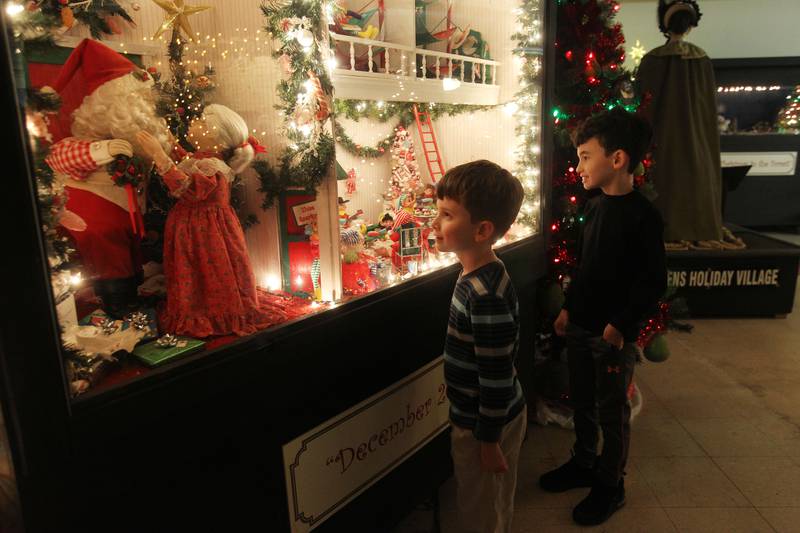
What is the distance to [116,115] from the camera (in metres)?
1.44

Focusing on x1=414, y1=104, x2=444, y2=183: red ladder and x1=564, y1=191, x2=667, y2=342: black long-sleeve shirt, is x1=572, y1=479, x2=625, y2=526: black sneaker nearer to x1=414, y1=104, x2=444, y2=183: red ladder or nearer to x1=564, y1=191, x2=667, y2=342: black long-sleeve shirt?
x1=564, y1=191, x2=667, y2=342: black long-sleeve shirt

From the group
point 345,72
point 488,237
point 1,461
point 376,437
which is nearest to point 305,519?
point 376,437

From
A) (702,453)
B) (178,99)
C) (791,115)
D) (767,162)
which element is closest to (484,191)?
(178,99)

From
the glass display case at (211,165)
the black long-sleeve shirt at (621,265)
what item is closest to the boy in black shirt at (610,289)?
the black long-sleeve shirt at (621,265)

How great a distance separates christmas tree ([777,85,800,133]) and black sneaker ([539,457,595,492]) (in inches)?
299

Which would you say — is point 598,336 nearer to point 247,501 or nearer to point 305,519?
point 305,519

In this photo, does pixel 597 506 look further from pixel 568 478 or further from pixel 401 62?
pixel 401 62

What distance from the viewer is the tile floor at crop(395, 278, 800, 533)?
2125mm

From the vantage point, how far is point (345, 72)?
6.59 feet

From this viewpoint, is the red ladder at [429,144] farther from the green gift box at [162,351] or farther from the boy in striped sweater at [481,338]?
the green gift box at [162,351]

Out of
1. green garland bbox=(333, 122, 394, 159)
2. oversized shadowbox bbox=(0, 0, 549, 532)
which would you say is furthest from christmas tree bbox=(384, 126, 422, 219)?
oversized shadowbox bbox=(0, 0, 549, 532)

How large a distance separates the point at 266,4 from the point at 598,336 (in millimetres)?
1670

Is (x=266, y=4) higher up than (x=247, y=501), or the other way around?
(x=266, y=4)

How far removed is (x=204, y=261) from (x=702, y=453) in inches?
96.4
